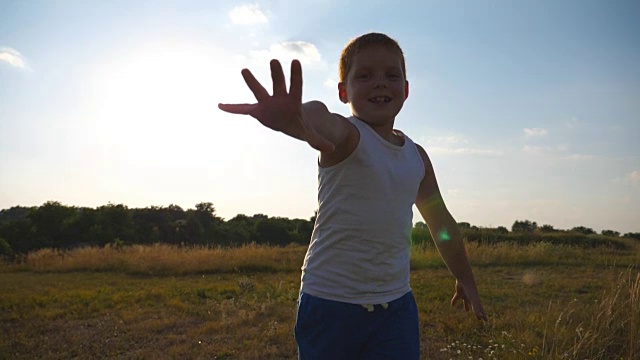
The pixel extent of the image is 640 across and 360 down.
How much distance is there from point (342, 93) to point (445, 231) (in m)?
0.93

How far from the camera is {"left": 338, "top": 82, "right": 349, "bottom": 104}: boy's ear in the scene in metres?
2.07

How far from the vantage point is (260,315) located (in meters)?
6.48

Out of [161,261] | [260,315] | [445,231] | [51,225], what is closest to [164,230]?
[51,225]

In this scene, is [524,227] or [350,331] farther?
[524,227]

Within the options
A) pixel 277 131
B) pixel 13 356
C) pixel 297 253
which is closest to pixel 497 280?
pixel 297 253

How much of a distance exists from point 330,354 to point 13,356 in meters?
4.45

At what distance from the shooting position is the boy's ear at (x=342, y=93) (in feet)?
6.80

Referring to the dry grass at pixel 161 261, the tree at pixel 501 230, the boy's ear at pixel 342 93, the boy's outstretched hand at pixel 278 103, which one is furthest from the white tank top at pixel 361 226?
the tree at pixel 501 230

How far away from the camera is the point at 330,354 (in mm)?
1852

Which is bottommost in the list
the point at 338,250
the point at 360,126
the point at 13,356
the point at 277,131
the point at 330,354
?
the point at 13,356

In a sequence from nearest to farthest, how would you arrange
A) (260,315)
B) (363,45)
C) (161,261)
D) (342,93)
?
(363,45) < (342,93) < (260,315) < (161,261)

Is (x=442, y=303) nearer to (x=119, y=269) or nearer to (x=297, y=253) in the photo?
(x=297, y=253)

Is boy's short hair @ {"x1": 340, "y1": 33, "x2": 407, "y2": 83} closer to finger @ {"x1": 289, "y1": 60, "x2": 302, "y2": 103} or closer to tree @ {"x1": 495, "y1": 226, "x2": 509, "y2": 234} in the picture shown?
finger @ {"x1": 289, "y1": 60, "x2": 302, "y2": 103}

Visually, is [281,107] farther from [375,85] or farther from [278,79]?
[375,85]
